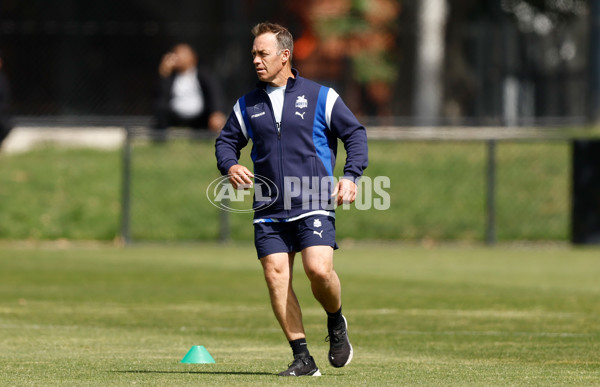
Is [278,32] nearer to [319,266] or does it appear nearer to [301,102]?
[301,102]

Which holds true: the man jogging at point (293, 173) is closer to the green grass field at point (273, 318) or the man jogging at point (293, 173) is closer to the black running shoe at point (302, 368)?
the black running shoe at point (302, 368)

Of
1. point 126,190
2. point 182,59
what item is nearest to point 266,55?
point 126,190

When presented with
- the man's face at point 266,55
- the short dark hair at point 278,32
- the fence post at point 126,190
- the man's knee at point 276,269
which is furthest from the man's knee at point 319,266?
the fence post at point 126,190

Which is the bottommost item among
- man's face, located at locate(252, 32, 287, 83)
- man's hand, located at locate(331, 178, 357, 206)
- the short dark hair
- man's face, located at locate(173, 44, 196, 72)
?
man's hand, located at locate(331, 178, 357, 206)

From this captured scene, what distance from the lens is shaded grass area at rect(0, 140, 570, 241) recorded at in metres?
21.1

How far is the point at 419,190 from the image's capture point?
21906mm

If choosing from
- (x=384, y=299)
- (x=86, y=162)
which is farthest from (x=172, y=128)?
(x=384, y=299)

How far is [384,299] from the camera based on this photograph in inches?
520

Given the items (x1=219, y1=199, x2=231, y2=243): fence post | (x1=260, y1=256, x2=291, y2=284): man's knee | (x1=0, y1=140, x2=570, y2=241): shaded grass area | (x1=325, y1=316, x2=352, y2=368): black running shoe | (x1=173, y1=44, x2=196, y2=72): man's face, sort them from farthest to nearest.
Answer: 1. (x1=173, y1=44, x2=196, y2=72): man's face
2. (x1=0, y1=140, x2=570, y2=241): shaded grass area
3. (x1=219, y1=199, x2=231, y2=243): fence post
4. (x1=325, y1=316, x2=352, y2=368): black running shoe
5. (x1=260, y1=256, x2=291, y2=284): man's knee

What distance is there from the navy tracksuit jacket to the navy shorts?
0.06m

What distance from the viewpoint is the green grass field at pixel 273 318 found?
26.6 feet

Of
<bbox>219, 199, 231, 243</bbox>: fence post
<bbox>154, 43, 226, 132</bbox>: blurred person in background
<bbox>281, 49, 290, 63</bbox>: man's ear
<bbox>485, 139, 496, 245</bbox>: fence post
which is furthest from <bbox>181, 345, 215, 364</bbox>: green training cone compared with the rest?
<bbox>154, 43, 226, 132</bbox>: blurred person in background

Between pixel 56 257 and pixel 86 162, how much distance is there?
4628 millimetres

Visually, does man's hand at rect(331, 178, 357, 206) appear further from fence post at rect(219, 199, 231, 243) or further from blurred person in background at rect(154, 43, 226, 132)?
blurred person in background at rect(154, 43, 226, 132)
